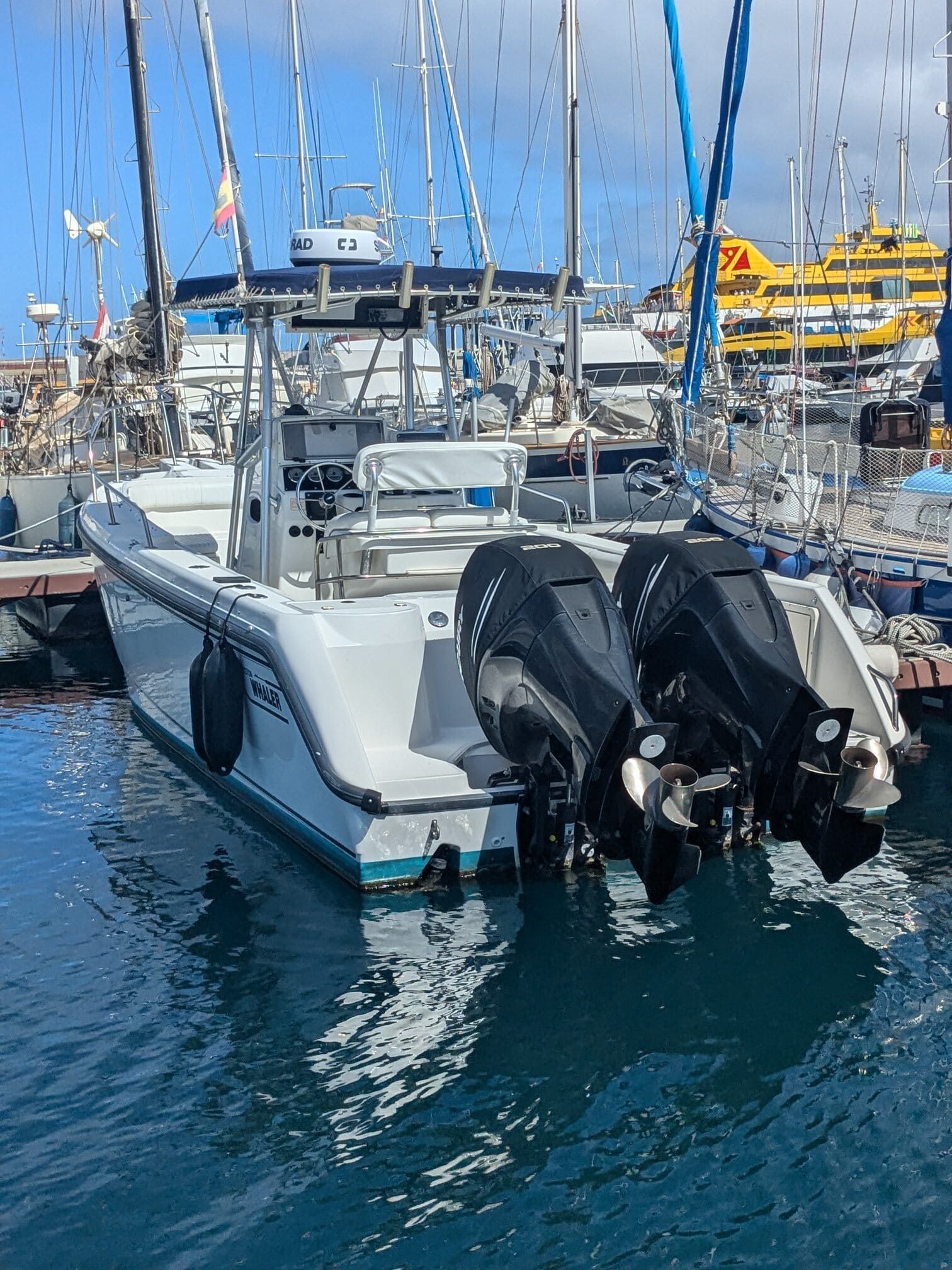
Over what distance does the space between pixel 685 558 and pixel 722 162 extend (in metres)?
10.1

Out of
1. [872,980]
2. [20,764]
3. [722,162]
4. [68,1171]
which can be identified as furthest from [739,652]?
[722,162]

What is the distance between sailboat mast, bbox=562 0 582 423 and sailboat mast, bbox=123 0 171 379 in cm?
553

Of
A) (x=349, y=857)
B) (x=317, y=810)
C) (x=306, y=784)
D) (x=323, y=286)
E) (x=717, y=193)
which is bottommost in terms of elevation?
(x=349, y=857)

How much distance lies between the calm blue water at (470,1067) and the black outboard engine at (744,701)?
2.06 ft

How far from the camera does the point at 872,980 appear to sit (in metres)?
5.03

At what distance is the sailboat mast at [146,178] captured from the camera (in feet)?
55.4

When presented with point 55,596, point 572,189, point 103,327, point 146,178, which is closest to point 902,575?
point 55,596

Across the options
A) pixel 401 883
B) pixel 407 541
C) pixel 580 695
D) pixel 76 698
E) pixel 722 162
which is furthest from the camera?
pixel 722 162

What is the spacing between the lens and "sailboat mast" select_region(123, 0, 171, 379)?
16891 millimetres

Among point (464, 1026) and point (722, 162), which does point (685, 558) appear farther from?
point (722, 162)

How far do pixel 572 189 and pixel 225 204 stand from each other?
902 cm

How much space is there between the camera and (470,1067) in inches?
176

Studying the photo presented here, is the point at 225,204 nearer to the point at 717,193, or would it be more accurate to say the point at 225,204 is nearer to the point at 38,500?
the point at 717,193

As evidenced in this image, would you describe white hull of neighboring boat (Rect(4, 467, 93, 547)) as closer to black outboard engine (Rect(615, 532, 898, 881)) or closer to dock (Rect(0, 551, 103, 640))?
dock (Rect(0, 551, 103, 640))
